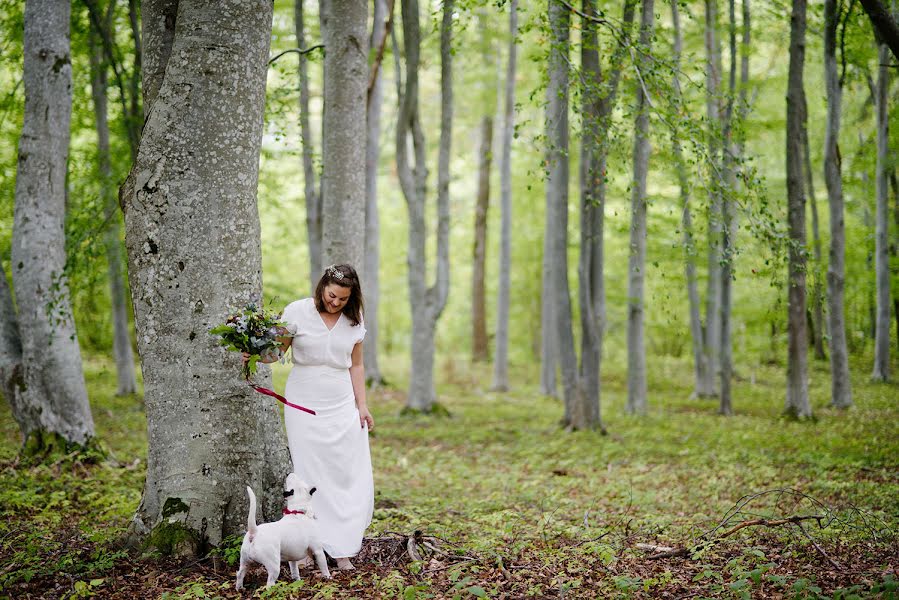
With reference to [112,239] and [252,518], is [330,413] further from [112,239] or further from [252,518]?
[112,239]

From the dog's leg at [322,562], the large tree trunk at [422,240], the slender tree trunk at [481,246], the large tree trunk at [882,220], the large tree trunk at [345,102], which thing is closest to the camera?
the dog's leg at [322,562]

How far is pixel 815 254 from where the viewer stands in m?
18.5

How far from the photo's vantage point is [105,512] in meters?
5.46

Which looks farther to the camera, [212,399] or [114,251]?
[114,251]

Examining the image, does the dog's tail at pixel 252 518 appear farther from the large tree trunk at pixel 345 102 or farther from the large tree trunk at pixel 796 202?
the large tree trunk at pixel 796 202

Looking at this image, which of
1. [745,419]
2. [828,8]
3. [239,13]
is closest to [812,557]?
[239,13]

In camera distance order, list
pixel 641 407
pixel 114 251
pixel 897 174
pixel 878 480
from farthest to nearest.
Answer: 1. pixel 897 174
2. pixel 641 407
3. pixel 114 251
4. pixel 878 480

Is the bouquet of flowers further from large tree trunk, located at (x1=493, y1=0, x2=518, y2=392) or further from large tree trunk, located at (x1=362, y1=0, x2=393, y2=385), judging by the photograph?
large tree trunk, located at (x1=493, y1=0, x2=518, y2=392)

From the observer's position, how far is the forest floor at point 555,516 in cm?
394

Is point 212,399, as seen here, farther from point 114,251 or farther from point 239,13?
point 114,251

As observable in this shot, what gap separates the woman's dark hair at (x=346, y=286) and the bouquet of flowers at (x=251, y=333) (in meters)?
0.40

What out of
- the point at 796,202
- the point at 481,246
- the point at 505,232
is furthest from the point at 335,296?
the point at 481,246

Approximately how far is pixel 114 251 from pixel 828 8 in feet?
42.7

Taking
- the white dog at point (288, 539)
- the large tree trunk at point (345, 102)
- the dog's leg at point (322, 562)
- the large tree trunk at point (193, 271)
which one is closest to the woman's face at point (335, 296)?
the large tree trunk at point (193, 271)
